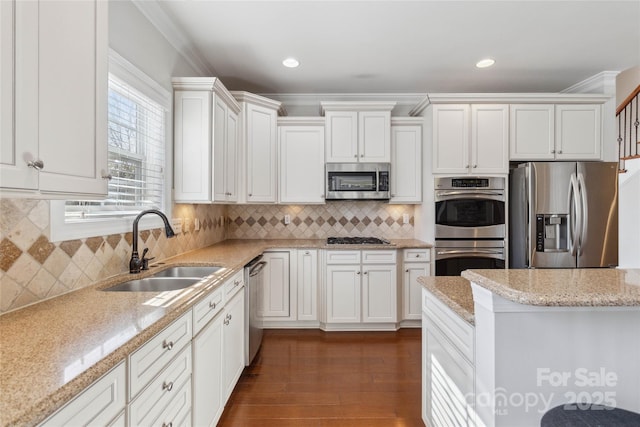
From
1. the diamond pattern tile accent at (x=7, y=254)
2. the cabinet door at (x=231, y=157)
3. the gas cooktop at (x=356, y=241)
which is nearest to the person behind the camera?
the diamond pattern tile accent at (x=7, y=254)

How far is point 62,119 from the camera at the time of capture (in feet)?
A: 3.34

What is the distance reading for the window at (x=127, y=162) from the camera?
159 cm

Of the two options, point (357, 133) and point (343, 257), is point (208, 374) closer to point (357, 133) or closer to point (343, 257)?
point (343, 257)

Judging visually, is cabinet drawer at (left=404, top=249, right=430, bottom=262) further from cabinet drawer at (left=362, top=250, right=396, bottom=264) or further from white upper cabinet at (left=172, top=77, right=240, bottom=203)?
white upper cabinet at (left=172, top=77, right=240, bottom=203)

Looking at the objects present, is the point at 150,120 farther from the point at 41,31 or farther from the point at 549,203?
the point at 549,203

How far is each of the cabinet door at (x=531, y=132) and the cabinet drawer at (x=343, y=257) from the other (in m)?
1.96

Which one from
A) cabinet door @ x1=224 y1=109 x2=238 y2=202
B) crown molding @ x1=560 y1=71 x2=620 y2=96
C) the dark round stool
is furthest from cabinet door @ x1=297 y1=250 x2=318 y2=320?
crown molding @ x1=560 y1=71 x2=620 y2=96

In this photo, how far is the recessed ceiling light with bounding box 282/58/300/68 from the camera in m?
2.98

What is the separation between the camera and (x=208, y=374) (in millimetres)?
1671

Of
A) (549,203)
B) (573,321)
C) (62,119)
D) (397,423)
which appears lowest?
(397,423)

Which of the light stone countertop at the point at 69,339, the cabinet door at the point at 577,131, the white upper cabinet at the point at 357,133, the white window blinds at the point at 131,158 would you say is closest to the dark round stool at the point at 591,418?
the light stone countertop at the point at 69,339

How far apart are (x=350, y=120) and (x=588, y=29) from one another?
83.3 inches

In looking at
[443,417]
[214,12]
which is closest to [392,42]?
[214,12]

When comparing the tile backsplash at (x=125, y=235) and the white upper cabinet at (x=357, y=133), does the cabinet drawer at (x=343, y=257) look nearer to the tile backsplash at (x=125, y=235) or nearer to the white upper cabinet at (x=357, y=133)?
the tile backsplash at (x=125, y=235)
